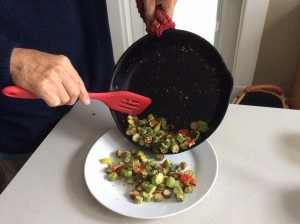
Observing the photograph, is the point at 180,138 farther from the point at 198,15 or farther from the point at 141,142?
the point at 198,15

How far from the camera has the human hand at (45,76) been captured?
0.54 meters

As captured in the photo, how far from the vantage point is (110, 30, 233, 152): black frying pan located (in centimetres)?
68

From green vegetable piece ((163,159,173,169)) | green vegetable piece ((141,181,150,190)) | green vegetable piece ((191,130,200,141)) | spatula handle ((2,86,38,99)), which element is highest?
spatula handle ((2,86,38,99))

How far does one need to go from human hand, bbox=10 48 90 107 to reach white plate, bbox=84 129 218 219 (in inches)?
6.1

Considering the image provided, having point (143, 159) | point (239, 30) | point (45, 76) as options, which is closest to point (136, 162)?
point (143, 159)

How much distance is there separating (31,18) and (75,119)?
0.26m

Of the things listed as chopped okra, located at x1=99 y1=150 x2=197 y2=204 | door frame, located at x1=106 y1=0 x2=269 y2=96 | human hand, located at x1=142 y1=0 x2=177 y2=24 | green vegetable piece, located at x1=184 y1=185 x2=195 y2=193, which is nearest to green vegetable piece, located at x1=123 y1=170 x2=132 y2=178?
chopped okra, located at x1=99 y1=150 x2=197 y2=204

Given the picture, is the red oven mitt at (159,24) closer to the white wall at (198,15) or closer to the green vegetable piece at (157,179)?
the green vegetable piece at (157,179)

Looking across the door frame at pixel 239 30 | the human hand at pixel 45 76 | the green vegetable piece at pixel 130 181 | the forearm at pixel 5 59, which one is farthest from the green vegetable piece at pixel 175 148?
the door frame at pixel 239 30

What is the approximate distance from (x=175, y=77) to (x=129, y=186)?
269mm

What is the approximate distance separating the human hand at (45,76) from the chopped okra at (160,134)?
6.8 inches

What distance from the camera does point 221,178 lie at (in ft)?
2.00

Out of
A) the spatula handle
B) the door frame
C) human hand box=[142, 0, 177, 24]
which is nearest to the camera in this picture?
the spatula handle

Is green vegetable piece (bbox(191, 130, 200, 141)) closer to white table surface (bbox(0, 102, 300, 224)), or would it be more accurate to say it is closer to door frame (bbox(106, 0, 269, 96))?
white table surface (bbox(0, 102, 300, 224))
